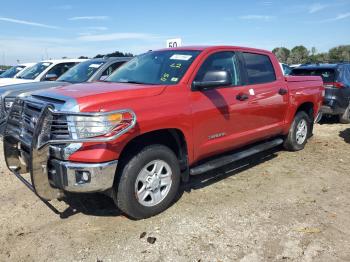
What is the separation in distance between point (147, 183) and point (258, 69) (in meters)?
2.69

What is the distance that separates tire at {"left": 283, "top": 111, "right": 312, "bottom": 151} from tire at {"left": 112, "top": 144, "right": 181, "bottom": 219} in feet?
10.2

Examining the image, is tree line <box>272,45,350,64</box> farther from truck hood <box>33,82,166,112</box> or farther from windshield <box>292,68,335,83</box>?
truck hood <box>33,82,166,112</box>

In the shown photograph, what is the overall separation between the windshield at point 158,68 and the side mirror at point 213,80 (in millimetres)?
250

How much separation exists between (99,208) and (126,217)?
0.44 metres

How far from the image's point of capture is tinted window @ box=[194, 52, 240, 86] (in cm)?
452

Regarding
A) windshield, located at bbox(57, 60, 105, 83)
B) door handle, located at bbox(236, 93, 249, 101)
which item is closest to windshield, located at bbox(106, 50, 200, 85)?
door handle, located at bbox(236, 93, 249, 101)

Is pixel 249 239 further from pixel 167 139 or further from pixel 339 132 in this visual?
pixel 339 132

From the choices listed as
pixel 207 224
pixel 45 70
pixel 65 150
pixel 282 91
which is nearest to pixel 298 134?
pixel 282 91

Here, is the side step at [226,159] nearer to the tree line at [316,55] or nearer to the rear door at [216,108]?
the rear door at [216,108]

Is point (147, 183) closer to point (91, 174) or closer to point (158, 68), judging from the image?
point (91, 174)

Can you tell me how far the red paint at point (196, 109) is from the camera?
11.6 feet

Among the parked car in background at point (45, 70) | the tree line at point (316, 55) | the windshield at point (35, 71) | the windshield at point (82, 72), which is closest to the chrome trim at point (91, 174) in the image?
the windshield at point (82, 72)

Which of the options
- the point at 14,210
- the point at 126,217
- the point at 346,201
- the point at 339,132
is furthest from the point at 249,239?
the point at 339,132

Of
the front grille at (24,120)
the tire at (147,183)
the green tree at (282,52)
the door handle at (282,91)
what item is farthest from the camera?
the green tree at (282,52)
